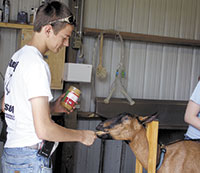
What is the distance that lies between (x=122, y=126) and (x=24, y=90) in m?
0.82

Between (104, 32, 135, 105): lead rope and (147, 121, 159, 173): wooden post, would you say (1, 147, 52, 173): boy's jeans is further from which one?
(104, 32, 135, 105): lead rope

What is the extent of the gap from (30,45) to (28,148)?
551 mm

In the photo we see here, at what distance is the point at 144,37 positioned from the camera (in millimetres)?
3949

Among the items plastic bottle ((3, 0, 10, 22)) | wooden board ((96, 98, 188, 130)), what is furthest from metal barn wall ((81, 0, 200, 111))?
plastic bottle ((3, 0, 10, 22))

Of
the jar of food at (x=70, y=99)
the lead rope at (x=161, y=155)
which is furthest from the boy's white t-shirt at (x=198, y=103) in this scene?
the jar of food at (x=70, y=99)

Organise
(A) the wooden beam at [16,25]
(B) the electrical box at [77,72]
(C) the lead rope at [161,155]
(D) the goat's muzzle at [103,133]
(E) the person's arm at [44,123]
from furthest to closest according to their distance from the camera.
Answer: (B) the electrical box at [77,72], (A) the wooden beam at [16,25], (C) the lead rope at [161,155], (D) the goat's muzzle at [103,133], (E) the person's arm at [44,123]

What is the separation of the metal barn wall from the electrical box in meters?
0.36

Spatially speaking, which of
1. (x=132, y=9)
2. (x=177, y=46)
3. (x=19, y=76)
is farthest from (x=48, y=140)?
(x=177, y=46)

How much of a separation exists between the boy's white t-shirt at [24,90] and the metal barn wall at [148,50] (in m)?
2.49

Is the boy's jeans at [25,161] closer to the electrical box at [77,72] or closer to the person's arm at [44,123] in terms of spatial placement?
the person's arm at [44,123]

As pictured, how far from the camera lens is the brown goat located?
1980 mm

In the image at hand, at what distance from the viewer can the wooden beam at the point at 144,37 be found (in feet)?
12.5

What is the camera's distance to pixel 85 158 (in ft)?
13.6

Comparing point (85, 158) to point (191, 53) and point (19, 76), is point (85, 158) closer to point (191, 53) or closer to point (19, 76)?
point (191, 53)
